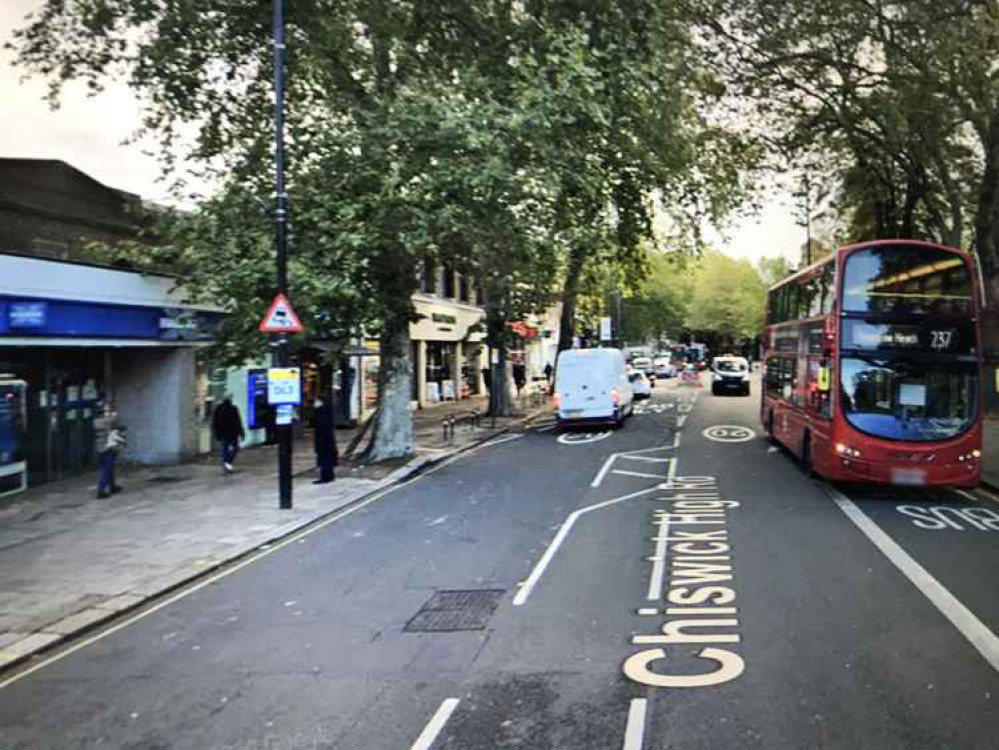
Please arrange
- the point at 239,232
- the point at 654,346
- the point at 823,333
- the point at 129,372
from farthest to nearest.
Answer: the point at 654,346 → the point at 129,372 → the point at 239,232 → the point at 823,333

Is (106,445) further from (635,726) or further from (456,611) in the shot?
(635,726)

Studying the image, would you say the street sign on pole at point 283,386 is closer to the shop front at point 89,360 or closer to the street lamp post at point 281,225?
the street lamp post at point 281,225

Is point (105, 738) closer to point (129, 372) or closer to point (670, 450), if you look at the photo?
point (129, 372)

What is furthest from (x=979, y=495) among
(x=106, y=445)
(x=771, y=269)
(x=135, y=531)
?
(x=771, y=269)

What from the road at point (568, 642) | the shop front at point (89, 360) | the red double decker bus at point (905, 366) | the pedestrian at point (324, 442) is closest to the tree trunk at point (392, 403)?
the pedestrian at point (324, 442)

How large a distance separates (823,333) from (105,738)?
11616 millimetres

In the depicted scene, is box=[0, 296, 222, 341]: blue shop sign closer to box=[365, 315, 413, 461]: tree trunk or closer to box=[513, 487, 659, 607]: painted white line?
box=[365, 315, 413, 461]: tree trunk

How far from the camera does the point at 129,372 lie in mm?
18078

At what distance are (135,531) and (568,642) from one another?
7.32 metres

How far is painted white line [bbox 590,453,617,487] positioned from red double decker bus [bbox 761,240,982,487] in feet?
12.7

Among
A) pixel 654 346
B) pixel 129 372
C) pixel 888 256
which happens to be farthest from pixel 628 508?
pixel 654 346

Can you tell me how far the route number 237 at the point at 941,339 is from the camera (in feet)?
41.4

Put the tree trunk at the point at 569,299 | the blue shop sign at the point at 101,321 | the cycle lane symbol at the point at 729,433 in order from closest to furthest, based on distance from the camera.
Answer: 1. the blue shop sign at the point at 101,321
2. the cycle lane symbol at the point at 729,433
3. the tree trunk at the point at 569,299

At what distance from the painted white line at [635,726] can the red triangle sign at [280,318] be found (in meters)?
8.70
